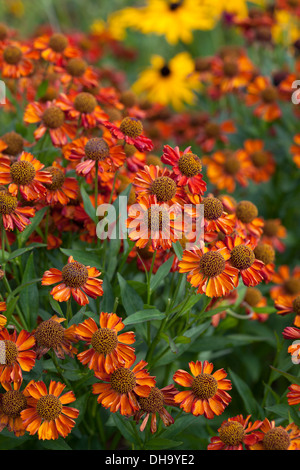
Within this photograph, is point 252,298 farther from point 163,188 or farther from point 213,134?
point 213,134

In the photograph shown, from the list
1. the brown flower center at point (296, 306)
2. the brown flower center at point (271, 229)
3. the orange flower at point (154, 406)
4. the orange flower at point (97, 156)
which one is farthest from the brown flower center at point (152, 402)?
the brown flower center at point (271, 229)

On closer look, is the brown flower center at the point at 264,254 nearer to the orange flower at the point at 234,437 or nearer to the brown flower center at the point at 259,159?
the orange flower at the point at 234,437

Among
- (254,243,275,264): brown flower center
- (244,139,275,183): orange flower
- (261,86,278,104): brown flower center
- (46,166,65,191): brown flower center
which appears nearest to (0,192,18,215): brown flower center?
(46,166,65,191): brown flower center

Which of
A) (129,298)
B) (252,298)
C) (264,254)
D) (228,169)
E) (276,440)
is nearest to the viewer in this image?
(276,440)

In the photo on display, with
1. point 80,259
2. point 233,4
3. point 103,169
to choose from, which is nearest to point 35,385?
point 80,259

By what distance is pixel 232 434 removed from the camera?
88 cm

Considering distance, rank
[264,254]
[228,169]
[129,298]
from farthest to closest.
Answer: [228,169]
[264,254]
[129,298]

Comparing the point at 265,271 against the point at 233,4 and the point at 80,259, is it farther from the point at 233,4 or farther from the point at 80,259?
the point at 233,4

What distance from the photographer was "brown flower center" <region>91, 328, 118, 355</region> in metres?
0.90

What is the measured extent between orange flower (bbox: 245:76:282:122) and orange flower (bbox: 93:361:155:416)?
1.17 m

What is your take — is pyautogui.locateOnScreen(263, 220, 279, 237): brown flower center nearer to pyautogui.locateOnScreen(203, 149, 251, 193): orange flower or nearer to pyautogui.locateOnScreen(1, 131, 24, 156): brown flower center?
pyautogui.locateOnScreen(203, 149, 251, 193): orange flower

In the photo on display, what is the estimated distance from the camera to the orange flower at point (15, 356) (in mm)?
913

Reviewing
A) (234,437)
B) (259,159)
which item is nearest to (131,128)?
(234,437)

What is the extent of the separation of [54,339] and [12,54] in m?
0.84
